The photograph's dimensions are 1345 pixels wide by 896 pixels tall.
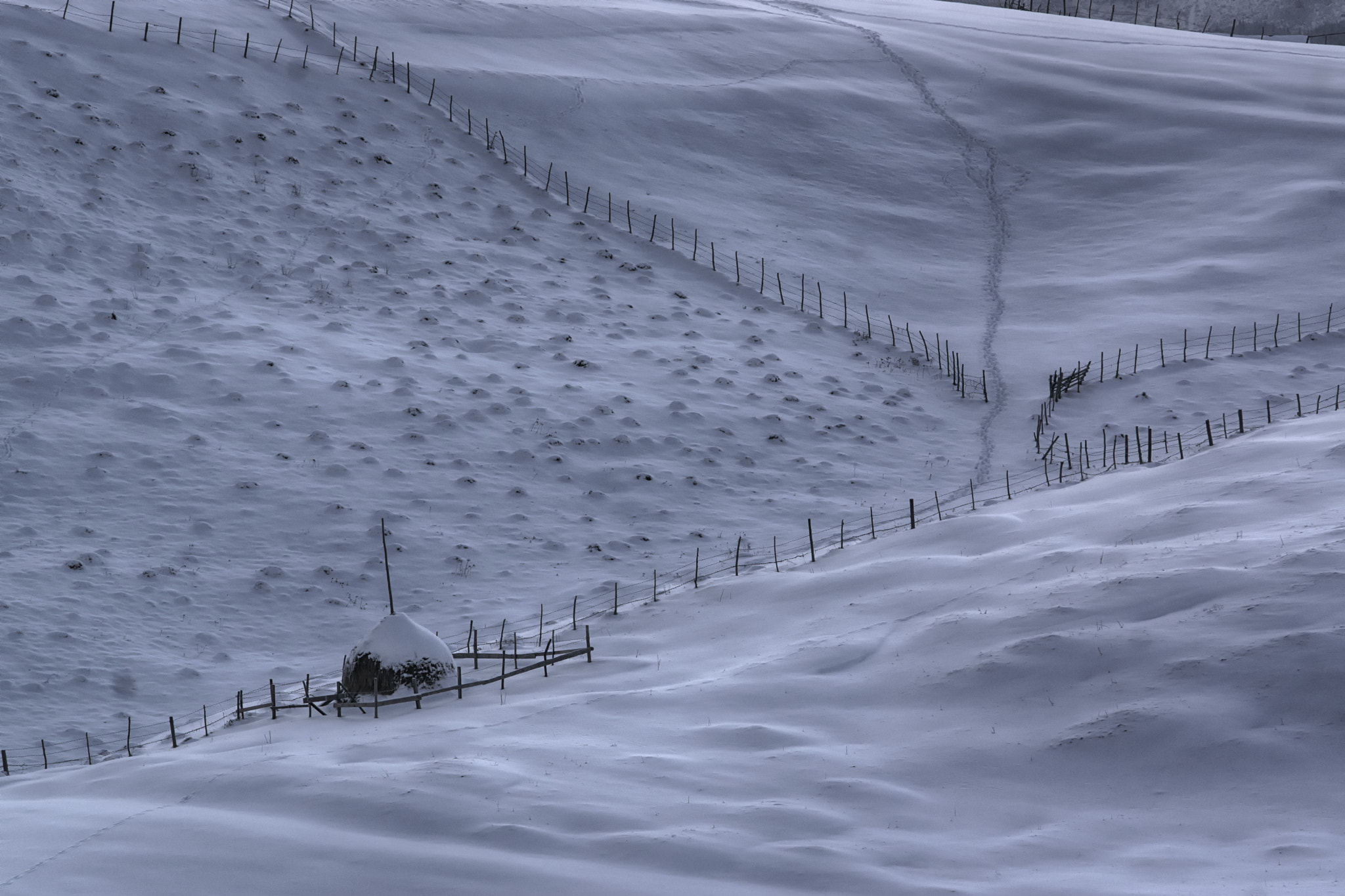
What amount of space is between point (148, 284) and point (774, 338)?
493 inches

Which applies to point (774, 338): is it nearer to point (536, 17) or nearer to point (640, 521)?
point (640, 521)

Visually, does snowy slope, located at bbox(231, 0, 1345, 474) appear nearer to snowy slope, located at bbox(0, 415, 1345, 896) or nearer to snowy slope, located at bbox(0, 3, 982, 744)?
snowy slope, located at bbox(0, 3, 982, 744)

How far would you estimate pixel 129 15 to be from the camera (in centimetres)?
3306

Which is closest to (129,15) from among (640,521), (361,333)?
(361,333)

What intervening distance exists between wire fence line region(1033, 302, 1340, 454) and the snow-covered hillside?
421mm

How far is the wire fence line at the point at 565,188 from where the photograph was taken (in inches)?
1167

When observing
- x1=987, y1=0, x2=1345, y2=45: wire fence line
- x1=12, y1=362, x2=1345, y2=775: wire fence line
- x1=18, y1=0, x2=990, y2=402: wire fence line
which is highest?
x1=987, y1=0, x2=1345, y2=45: wire fence line

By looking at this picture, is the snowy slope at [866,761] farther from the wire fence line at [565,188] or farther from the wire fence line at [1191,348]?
the wire fence line at [565,188]

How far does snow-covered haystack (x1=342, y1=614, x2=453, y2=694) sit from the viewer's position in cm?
1543

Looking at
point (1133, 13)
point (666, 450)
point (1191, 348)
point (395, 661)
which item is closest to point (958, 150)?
point (1191, 348)

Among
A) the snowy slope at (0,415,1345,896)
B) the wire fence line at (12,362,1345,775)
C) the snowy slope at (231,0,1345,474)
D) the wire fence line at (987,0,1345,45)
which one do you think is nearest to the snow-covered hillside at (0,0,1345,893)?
the snowy slope at (0,415,1345,896)

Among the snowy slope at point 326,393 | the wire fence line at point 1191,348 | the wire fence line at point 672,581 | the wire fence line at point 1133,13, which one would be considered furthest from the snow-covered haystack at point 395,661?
the wire fence line at point 1133,13

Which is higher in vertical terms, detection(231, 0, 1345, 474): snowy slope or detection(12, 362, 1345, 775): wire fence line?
detection(231, 0, 1345, 474): snowy slope

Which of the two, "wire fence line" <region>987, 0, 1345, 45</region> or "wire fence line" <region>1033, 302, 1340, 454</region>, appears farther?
"wire fence line" <region>987, 0, 1345, 45</region>
